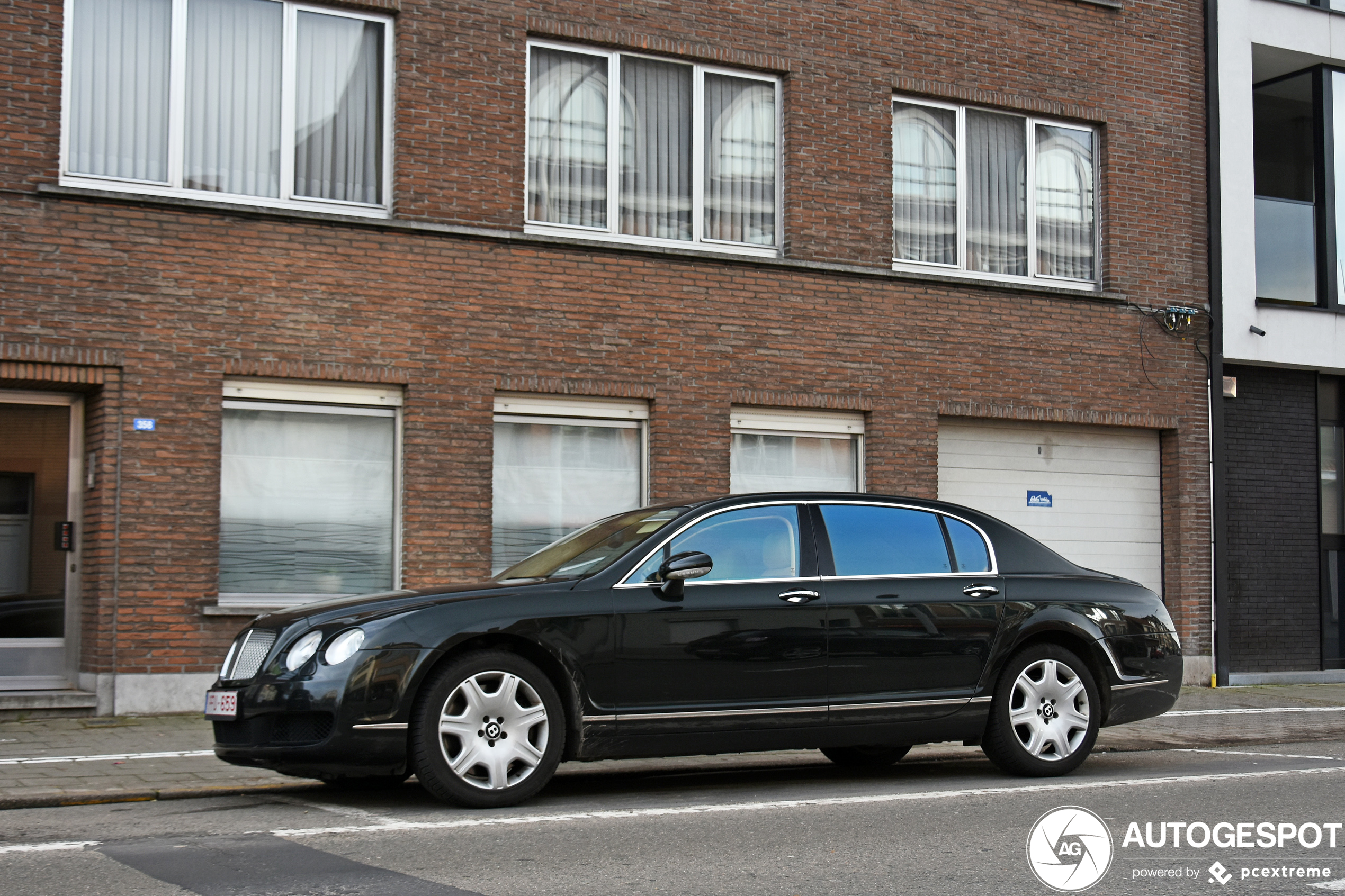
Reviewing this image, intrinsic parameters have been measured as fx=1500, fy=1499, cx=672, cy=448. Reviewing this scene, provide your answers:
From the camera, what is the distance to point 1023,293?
53.9 feet

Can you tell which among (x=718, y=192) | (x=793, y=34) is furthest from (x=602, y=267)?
(x=793, y=34)

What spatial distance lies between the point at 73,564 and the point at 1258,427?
13.1 metres

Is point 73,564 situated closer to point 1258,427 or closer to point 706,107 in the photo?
point 706,107

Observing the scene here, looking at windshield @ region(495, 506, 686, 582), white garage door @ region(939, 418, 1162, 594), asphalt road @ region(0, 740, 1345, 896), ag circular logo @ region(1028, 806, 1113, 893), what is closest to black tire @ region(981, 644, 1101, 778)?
asphalt road @ region(0, 740, 1345, 896)

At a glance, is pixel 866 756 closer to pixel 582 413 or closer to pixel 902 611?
pixel 902 611

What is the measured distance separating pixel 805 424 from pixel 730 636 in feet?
25.0

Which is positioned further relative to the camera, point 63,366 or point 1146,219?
point 1146,219

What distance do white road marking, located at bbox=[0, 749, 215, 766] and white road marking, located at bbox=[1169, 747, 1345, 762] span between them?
666 cm

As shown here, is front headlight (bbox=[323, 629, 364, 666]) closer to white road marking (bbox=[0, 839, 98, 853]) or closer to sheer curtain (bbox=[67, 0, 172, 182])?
white road marking (bbox=[0, 839, 98, 853])

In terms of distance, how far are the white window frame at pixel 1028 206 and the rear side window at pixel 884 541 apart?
24.9ft

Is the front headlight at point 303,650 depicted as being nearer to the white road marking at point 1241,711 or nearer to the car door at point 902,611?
the car door at point 902,611

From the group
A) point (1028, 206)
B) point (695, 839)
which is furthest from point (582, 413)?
point (695, 839)

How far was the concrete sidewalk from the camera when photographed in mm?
8141

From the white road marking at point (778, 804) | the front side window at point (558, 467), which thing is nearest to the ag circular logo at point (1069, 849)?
the white road marking at point (778, 804)
